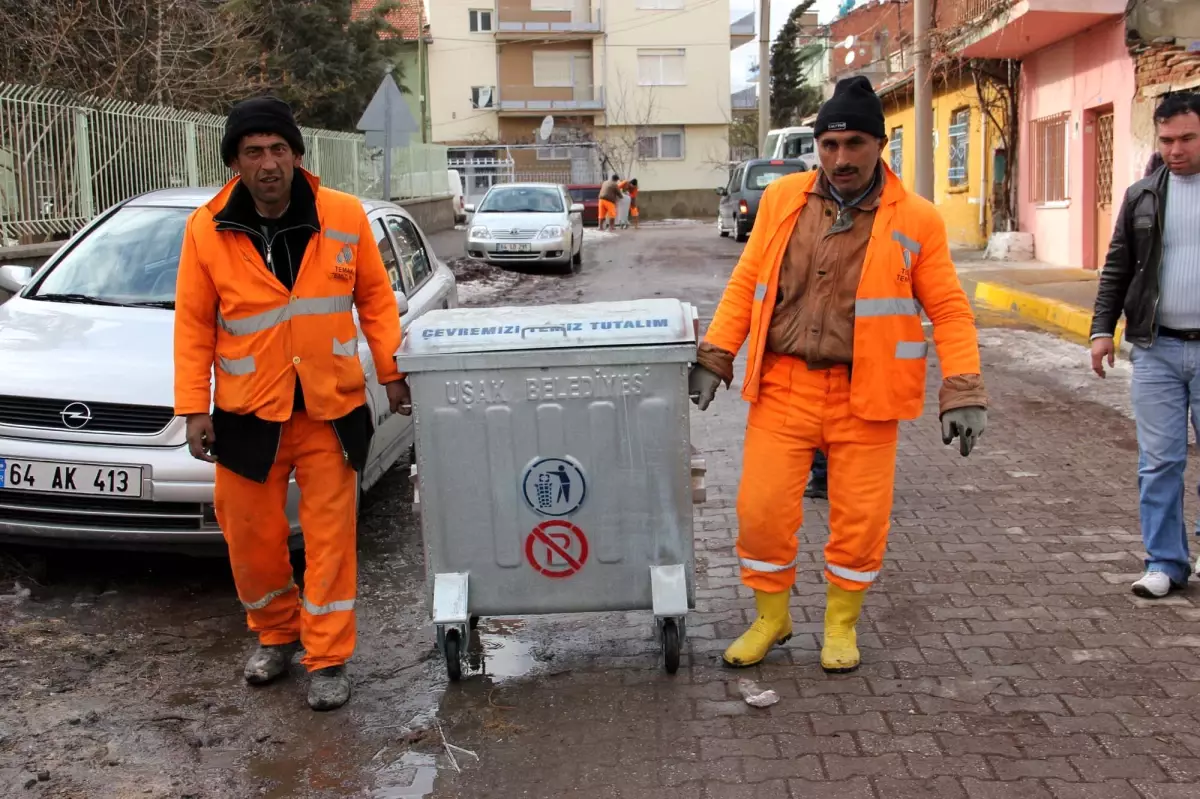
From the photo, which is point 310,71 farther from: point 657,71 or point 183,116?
point 657,71

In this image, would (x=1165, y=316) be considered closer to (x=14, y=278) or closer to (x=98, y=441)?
(x=98, y=441)

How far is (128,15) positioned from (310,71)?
15.8 m

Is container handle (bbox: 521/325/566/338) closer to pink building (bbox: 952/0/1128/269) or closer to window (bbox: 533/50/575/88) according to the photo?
pink building (bbox: 952/0/1128/269)

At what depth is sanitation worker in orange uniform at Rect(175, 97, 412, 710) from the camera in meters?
3.67

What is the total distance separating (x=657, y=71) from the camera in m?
49.5

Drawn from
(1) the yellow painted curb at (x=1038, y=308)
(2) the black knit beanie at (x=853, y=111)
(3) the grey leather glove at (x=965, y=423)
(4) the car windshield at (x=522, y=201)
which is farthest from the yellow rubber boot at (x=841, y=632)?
(4) the car windshield at (x=522, y=201)

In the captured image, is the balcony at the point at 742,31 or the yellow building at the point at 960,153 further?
the balcony at the point at 742,31

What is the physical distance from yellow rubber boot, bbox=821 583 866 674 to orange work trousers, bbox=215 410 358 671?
1.59m

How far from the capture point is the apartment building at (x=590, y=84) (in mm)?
48938

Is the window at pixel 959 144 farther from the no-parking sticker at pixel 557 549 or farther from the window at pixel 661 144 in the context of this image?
the window at pixel 661 144

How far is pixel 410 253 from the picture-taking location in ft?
23.8

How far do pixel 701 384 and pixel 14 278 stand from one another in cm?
414

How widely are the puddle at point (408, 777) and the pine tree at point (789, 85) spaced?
52.4 m

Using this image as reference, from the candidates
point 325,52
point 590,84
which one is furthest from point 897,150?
point 590,84
